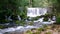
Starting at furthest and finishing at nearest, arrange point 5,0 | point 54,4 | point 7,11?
point 7,11 < point 5,0 < point 54,4

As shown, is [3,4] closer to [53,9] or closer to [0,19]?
[0,19]

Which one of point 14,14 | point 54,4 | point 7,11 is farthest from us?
point 14,14

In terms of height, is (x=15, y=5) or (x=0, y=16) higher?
(x=15, y=5)

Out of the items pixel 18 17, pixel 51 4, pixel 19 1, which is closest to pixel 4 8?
pixel 19 1

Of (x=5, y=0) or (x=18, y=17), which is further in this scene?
(x=18, y=17)

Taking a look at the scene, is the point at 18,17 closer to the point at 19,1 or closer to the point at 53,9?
the point at 19,1

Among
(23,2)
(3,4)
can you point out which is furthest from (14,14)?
(3,4)

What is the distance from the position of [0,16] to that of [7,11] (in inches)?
47.8

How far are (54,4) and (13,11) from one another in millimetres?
6042

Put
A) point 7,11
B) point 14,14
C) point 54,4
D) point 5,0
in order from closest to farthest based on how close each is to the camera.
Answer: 1. point 54,4
2. point 5,0
3. point 7,11
4. point 14,14

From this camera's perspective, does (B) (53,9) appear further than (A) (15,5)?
No

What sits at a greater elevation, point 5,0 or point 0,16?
point 5,0

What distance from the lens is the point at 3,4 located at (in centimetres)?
1822

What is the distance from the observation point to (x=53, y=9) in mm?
16547
